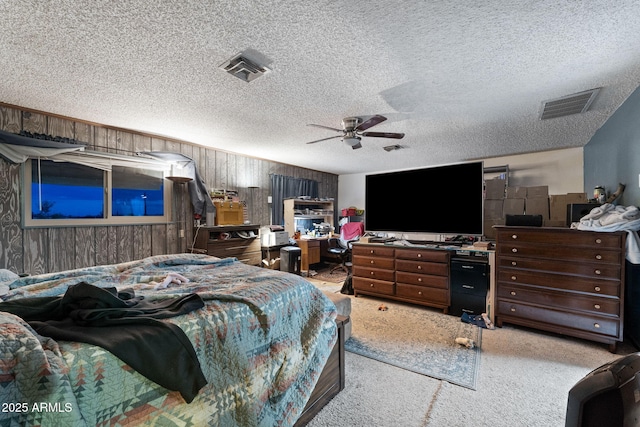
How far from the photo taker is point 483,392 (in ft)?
5.83

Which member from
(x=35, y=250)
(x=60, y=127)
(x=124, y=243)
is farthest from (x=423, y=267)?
(x=60, y=127)

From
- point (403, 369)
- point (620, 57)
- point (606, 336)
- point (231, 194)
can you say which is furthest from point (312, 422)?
point (231, 194)

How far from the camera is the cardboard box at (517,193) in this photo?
3535mm

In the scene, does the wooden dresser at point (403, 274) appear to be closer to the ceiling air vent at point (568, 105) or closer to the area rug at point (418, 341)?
the area rug at point (418, 341)

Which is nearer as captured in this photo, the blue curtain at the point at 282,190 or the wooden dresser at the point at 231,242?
the wooden dresser at the point at 231,242

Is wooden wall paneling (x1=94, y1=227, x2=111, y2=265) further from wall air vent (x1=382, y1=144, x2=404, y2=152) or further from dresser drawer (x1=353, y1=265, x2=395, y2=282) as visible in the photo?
wall air vent (x1=382, y1=144, x2=404, y2=152)

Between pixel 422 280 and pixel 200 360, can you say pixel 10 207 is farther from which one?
pixel 422 280

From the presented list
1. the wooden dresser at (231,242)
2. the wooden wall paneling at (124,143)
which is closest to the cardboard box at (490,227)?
the wooden dresser at (231,242)

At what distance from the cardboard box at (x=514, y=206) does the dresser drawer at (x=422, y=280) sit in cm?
144

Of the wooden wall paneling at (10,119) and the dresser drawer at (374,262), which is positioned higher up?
the wooden wall paneling at (10,119)

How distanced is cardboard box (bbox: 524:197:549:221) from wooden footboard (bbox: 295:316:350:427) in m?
3.07

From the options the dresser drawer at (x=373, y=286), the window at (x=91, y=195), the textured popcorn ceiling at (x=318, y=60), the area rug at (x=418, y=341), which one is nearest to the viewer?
the textured popcorn ceiling at (x=318, y=60)

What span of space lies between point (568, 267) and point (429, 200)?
5.07 feet

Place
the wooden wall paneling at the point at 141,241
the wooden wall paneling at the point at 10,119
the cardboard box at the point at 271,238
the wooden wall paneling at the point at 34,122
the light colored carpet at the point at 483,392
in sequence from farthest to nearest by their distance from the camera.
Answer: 1. the cardboard box at the point at 271,238
2. the wooden wall paneling at the point at 141,241
3. the wooden wall paneling at the point at 34,122
4. the wooden wall paneling at the point at 10,119
5. the light colored carpet at the point at 483,392
